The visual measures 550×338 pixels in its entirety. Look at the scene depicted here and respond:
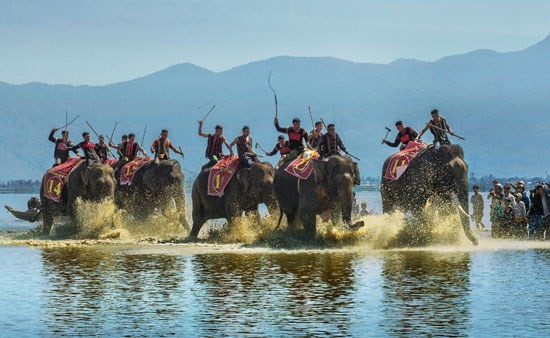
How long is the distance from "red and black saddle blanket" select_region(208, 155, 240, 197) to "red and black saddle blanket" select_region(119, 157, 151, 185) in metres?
5.03

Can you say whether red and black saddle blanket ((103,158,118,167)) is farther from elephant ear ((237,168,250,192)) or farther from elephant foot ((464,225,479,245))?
elephant foot ((464,225,479,245))

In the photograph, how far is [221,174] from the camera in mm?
30656

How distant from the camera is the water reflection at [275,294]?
16.4 m

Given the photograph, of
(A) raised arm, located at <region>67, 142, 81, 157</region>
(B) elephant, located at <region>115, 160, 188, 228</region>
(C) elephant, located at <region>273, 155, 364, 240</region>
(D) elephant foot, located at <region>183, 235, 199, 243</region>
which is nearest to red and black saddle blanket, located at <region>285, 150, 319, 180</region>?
(C) elephant, located at <region>273, 155, 364, 240</region>

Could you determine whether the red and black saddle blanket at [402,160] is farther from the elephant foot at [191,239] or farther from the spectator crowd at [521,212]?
the elephant foot at [191,239]

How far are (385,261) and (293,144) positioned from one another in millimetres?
6262

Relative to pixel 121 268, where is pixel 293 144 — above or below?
above

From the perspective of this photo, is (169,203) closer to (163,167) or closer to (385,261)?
(163,167)

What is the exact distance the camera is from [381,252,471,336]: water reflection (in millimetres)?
16172

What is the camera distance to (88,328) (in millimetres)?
16375

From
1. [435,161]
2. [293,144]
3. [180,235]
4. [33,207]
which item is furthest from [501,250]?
[33,207]

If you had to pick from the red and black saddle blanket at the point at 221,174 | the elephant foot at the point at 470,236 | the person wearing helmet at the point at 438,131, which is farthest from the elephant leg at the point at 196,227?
the elephant foot at the point at 470,236

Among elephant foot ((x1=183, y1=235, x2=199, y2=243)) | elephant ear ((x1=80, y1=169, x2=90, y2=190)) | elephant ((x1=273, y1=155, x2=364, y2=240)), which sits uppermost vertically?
elephant ear ((x1=80, y1=169, x2=90, y2=190))

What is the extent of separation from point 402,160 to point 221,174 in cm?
484
